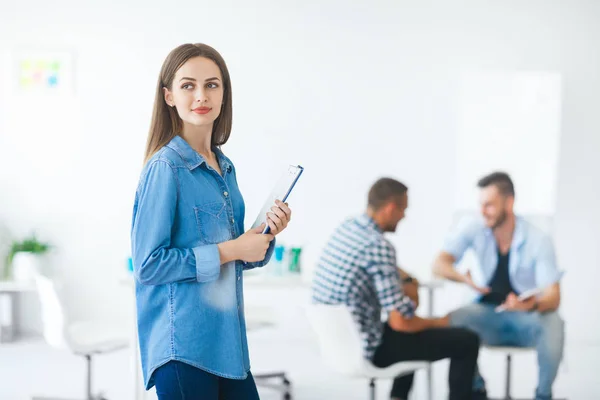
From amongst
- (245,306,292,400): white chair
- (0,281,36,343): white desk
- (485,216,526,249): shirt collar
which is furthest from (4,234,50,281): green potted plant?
(485,216,526,249): shirt collar

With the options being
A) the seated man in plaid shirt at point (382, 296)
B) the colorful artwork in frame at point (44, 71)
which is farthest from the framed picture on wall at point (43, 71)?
the seated man in plaid shirt at point (382, 296)

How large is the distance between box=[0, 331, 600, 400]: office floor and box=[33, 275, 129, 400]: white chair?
0.29 m

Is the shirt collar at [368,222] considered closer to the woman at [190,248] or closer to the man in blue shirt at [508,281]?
the man in blue shirt at [508,281]

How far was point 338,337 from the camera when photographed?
8.07 ft

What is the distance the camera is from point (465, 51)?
13.2ft

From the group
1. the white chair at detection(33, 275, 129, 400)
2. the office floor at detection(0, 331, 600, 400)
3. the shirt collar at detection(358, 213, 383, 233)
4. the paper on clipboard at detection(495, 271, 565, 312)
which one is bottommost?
the office floor at detection(0, 331, 600, 400)

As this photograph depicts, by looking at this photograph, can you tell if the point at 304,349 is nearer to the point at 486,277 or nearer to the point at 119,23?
the point at 486,277

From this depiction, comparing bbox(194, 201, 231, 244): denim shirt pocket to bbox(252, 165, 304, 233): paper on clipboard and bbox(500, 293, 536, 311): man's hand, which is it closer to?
bbox(252, 165, 304, 233): paper on clipboard

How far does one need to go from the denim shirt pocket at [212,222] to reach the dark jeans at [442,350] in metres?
1.42

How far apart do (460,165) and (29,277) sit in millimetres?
2576

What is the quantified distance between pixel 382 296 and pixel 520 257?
1023 mm

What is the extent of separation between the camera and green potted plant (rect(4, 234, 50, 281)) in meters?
3.70

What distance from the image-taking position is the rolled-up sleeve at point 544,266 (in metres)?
3.14

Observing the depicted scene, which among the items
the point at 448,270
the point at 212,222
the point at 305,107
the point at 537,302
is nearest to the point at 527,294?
the point at 537,302
